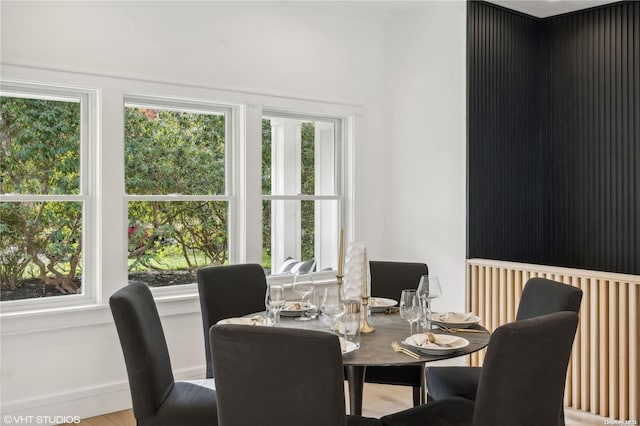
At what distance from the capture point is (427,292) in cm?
263

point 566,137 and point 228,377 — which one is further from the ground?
point 566,137

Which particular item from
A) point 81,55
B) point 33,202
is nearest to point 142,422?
point 33,202

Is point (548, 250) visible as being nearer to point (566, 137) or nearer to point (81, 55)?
point (566, 137)

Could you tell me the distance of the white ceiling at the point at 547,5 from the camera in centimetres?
446

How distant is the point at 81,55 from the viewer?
3.48 metres

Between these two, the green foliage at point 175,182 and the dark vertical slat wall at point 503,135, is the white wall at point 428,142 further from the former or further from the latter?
the green foliage at point 175,182

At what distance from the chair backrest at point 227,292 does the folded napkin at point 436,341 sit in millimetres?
1218

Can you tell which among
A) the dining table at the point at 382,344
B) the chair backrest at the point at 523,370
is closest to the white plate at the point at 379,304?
the dining table at the point at 382,344

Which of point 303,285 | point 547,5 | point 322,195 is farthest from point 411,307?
point 547,5

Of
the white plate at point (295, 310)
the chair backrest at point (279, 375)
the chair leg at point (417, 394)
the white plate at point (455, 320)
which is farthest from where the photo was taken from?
the chair leg at point (417, 394)

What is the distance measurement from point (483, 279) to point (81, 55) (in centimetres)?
309

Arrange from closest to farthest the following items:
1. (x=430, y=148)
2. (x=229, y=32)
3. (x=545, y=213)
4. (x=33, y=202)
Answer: (x=33, y=202), (x=229, y=32), (x=430, y=148), (x=545, y=213)

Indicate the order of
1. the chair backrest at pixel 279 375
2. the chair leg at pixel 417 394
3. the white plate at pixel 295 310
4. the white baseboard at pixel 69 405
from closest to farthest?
the chair backrest at pixel 279 375 → the white plate at pixel 295 310 → the chair leg at pixel 417 394 → the white baseboard at pixel 69 405

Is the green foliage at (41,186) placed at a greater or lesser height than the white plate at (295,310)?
greater
